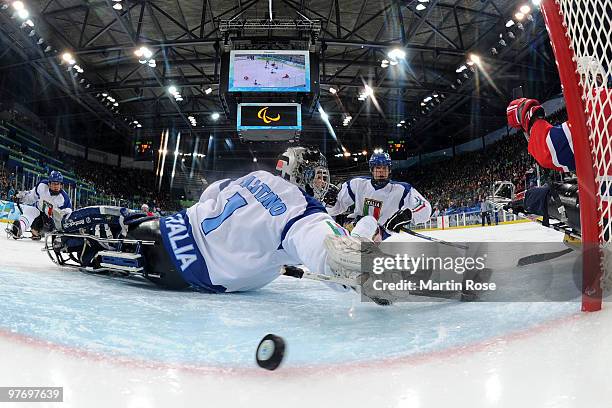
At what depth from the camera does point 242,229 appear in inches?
71.1

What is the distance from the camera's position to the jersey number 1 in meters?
1.84

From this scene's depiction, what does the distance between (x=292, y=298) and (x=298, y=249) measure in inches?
21.7

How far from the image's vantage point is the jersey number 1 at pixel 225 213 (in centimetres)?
184

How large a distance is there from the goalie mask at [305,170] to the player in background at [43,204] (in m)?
4.62

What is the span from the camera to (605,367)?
0.75 meters

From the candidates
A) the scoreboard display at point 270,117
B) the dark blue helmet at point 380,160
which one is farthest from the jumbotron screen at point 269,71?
the dark blue helmet at point 380,160

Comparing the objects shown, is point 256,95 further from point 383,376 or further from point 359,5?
point 383,376

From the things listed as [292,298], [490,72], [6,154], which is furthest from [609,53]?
[6,154]

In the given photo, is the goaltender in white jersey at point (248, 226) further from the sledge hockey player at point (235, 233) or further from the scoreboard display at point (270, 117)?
the scoreboard display at point (270, 117)

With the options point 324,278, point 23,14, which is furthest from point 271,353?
point 23,14

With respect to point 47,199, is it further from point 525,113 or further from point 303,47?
point 525,113

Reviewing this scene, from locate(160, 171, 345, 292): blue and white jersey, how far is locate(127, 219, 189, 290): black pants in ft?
0.16

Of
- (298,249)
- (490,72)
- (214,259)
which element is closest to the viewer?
(298,249)

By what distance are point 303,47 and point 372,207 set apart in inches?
214
